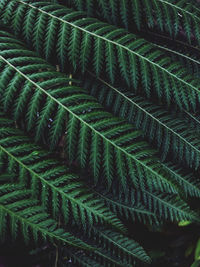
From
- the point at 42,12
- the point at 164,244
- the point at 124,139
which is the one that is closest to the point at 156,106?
the point at 124,139

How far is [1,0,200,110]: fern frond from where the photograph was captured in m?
0.98

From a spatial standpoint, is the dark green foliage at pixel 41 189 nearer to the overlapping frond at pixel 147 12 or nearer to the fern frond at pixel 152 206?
the fern frond at pixel 152 206

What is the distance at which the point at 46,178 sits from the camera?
2.64ft

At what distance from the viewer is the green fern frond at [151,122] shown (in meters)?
1.04

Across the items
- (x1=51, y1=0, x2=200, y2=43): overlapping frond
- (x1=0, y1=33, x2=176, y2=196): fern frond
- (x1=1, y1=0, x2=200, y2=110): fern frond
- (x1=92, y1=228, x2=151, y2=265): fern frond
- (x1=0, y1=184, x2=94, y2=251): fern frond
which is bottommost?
(x1=92, y1=228, x2=151, y2=265): fern frond

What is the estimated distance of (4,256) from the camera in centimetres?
81

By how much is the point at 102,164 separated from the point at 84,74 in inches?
14.1

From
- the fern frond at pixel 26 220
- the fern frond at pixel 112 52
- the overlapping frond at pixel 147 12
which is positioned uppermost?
the overlapping frond at pixel 147 12

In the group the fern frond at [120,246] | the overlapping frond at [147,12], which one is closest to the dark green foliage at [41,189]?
the fern frond at [120,246]

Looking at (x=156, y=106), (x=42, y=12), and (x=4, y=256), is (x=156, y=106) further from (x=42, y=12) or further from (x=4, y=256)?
(x=4, y=256)

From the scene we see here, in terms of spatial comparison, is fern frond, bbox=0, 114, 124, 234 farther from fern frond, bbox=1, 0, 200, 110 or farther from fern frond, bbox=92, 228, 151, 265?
fern frond, bbox=1, 0, 200, 110

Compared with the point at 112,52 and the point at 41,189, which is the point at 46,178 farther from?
the point at 112,52

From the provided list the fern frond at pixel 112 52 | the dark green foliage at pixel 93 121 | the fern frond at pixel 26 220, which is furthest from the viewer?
the fern frond at pixel 112 52

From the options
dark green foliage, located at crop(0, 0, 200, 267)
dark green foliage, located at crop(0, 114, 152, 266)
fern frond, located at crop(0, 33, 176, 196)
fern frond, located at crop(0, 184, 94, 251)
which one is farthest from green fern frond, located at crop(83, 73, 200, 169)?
fern frond, located at crop(0, 184, 94, 251)
